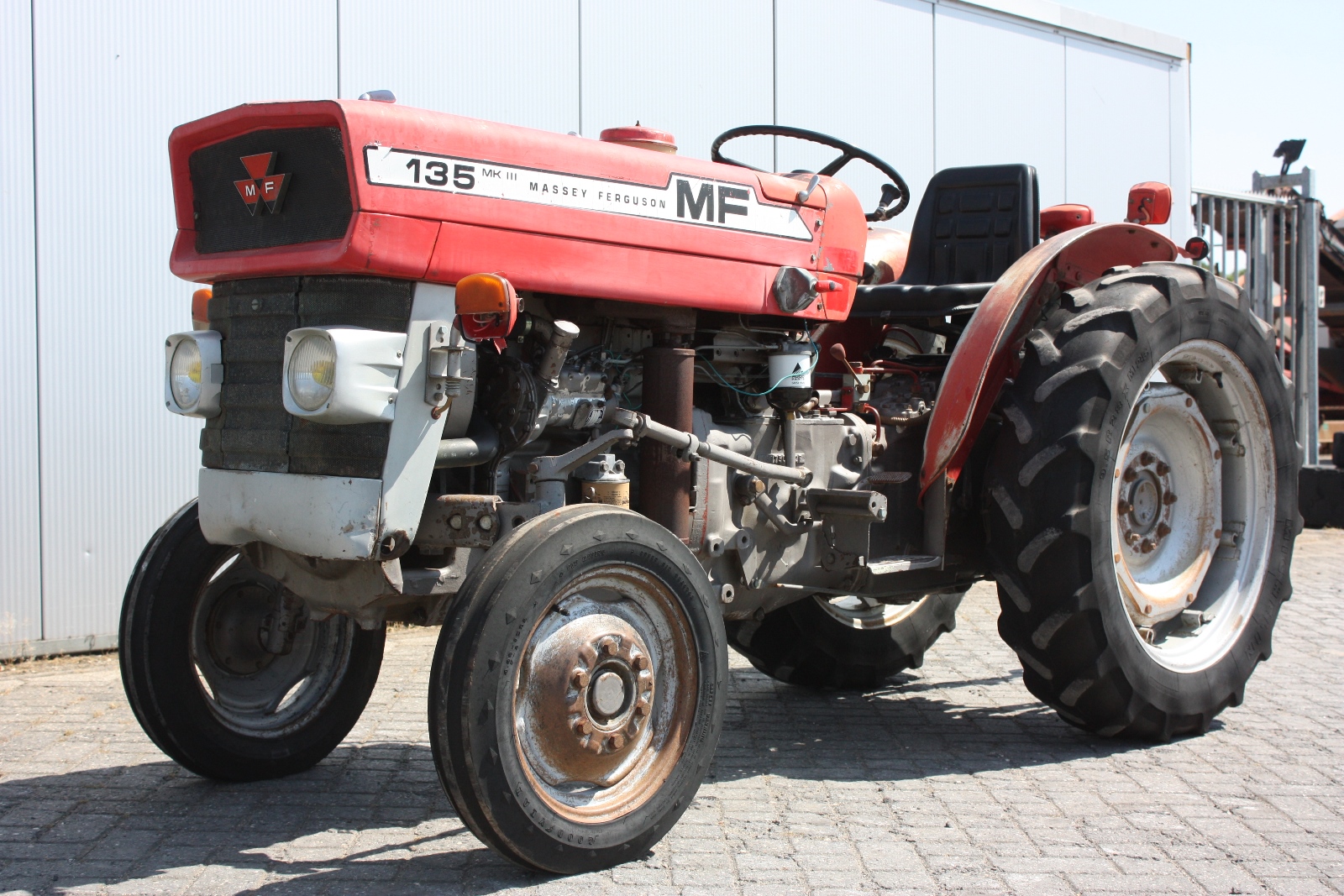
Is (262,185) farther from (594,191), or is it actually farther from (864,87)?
(864,87)

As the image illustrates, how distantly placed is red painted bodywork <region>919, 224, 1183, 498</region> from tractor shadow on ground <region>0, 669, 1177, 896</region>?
951 mm

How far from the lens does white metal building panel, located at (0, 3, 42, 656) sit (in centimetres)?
597

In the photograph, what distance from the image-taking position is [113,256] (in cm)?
631

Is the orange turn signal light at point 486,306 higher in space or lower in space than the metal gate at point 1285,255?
lower

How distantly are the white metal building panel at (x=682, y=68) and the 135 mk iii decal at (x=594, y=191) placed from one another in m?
3.50

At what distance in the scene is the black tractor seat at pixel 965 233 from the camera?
534cm

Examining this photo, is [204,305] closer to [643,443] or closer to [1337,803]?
[643,443]

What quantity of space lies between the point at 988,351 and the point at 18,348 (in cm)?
430

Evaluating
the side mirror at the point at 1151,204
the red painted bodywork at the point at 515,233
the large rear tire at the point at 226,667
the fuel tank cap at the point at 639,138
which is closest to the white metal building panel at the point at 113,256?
the large rear tire at the point at 226,667

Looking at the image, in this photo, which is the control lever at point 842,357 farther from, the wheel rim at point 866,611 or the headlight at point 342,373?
the headlight at point 342,373

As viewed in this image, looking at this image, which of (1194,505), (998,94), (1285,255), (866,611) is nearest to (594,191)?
(866,611)

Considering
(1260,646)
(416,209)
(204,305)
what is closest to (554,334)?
(416,209)

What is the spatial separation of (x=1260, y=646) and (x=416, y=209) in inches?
138

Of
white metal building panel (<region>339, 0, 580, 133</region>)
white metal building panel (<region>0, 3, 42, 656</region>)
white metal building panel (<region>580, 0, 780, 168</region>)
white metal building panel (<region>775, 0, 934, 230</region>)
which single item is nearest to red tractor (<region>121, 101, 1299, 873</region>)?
white metal building panel (<region>0, 3, 42, 656</region>)
